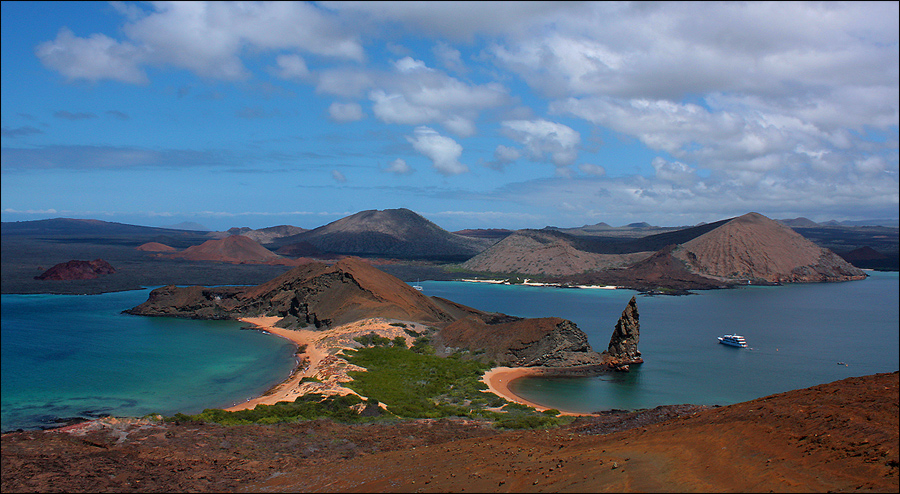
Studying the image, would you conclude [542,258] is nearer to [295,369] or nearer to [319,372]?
[295,369]

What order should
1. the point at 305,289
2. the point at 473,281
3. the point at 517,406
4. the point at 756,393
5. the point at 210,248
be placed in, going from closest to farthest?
the point at 517,406 → the point at 756,393 → the point at 305,289 → the point at 473,281 → the point at 210,248

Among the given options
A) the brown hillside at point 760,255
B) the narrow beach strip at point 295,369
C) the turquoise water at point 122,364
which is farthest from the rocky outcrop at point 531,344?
the brown hillside at point 760,255

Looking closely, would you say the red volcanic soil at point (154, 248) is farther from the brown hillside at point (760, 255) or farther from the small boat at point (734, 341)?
the small boat at point (734, 341)

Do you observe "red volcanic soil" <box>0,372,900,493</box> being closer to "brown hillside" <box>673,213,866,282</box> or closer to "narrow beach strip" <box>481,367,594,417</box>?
"narrow beach strip" <box>481,367,594,417</box>

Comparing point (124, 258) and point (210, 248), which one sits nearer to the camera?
point (124, 258)

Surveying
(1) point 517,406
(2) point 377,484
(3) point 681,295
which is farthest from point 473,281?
(2) point 377,484

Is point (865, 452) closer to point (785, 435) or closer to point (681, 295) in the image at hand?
point (785, 435)

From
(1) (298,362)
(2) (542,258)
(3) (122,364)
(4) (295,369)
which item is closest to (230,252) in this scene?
(2) (542,258)

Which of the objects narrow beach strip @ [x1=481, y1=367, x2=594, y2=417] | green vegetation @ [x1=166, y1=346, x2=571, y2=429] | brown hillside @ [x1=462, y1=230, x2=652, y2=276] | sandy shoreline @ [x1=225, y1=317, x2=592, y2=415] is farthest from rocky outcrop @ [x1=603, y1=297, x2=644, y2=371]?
brown hillside @ [x1=462, y1=230, x2=652, y2=276]
